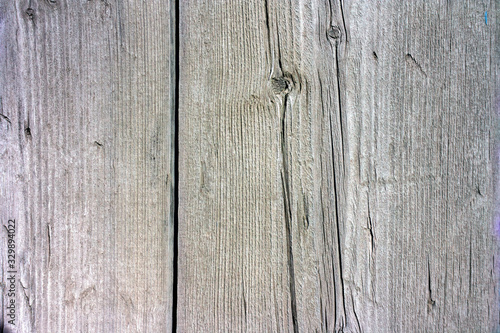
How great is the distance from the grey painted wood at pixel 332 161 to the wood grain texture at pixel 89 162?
0.07 metres

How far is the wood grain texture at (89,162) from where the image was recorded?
949mm

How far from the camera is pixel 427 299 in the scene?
984 mm

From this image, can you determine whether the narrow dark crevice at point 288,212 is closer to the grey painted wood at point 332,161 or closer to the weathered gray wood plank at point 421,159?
the grey painted wood at point 332,161

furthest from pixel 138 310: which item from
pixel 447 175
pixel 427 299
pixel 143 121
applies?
pixel 447 175

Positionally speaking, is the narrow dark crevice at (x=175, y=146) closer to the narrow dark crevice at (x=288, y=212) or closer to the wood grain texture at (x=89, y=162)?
the wood grain texture at (x=89, y=162)

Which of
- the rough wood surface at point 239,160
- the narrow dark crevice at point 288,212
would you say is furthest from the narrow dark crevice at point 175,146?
the narrow dark crevice at point 288,212

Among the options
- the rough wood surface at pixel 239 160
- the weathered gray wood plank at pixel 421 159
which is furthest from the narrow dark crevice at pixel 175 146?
the weathered gray wood plank at pixel 421 159

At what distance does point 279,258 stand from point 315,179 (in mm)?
221

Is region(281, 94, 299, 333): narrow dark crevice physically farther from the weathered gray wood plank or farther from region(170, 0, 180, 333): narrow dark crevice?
region(170, 0, 180, 333): narrow dark crevice

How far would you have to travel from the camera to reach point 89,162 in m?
0.96

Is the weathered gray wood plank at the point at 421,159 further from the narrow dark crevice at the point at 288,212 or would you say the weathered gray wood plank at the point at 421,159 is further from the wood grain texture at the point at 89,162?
the wood grain texture at the point at 89,162

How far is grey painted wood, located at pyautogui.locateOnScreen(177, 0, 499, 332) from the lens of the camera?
0.96 meters

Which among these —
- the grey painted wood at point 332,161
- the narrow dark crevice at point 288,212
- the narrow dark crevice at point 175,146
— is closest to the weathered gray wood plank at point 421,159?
the grey painted wood at point 332,161

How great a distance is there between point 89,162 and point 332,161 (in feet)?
2.01
